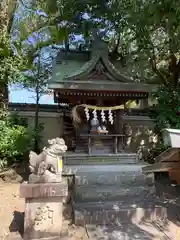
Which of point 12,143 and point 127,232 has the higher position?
point 12,143

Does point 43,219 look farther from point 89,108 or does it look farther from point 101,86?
point 101,86

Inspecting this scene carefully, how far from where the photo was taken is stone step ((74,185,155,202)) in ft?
19.8

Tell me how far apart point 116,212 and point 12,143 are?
4733 mm

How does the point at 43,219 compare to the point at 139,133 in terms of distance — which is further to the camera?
the point at 139,133

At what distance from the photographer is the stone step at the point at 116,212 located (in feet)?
17.6

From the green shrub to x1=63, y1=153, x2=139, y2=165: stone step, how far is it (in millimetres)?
2056

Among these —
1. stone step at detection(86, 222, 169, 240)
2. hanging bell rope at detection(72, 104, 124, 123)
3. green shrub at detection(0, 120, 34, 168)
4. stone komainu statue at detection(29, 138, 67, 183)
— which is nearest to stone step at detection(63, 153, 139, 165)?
hanging bell rope at detection(72, 104, 124, 123)

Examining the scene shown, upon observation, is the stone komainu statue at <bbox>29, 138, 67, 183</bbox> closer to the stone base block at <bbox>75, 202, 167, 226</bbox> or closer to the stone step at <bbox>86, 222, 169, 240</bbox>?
the stone base block at <bbox>75, 202, 167, 226</bbox>

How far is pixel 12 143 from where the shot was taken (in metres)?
8.49

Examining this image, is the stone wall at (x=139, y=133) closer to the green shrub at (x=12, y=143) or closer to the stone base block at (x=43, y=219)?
the green shrub at (x=12, y=143)

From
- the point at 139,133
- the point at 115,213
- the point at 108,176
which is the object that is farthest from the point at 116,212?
the point at 139,133

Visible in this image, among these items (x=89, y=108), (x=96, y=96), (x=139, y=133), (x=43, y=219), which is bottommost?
(x=43, y=219)

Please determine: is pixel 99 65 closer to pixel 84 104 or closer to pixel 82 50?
pixel 84 104

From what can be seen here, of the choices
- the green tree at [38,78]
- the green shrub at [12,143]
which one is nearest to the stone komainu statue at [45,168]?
the green shrub at [12,143]
